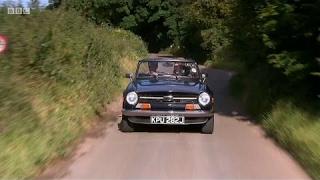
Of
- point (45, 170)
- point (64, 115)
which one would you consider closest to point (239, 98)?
point (64, 115)

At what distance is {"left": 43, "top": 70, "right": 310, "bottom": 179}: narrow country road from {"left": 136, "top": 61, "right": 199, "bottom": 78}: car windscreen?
4.85 ft

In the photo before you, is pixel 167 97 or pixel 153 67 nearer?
pixel 167 97

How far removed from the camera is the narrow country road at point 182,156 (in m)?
8.51

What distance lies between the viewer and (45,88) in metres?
11.9

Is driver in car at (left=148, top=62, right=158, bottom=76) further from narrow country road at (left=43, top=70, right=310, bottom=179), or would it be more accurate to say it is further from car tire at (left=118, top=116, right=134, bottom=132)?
car tire at (left=118, top=116, right=134, bottom=132)

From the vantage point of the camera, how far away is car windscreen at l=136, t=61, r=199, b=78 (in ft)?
45.4

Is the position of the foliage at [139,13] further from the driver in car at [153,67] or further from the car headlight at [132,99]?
the car headlight at [132,99]

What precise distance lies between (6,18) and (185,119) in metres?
3.97

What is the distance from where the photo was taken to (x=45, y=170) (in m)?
8.55

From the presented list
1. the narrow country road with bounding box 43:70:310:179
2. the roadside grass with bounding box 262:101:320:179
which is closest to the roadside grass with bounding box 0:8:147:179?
the narrow country road with bounding box 43:70:310:179

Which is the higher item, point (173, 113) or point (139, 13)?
point (139, 13)

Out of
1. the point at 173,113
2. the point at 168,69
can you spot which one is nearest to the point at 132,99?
the point at 173,113

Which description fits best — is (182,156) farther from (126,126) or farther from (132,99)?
(126,126)

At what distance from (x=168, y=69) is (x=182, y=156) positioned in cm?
449
